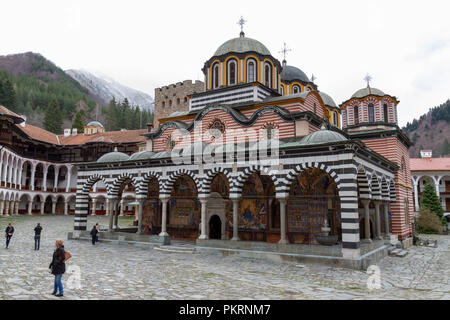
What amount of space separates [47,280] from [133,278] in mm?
2205

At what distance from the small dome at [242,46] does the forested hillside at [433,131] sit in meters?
107

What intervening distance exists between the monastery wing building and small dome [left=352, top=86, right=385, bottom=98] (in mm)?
101

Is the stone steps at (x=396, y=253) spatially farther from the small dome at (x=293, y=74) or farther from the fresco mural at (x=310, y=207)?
the small dome at (x=293, y=74)

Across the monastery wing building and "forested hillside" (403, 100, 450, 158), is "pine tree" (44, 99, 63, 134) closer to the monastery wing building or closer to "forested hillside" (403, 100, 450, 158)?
the monastery wing building

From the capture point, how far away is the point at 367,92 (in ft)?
80.4

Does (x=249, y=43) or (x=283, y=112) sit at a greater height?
(x=249, y=43)

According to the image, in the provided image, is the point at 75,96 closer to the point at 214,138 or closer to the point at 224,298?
the point at 214,138

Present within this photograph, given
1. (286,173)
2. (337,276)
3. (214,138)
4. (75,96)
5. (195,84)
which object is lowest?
(337,276)

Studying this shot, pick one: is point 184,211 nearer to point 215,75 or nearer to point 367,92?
point 215,75

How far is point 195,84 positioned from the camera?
4966 cm

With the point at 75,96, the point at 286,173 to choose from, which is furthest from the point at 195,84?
the point at 75,96

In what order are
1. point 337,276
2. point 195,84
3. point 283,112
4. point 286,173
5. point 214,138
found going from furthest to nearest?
point 195,84
point 214,138
point 283,112
point 286,173
point 337,276

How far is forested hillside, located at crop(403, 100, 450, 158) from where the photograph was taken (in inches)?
4498

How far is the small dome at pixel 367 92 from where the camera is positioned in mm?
24266
